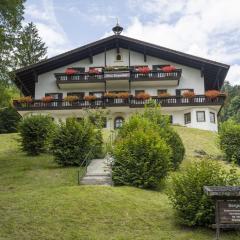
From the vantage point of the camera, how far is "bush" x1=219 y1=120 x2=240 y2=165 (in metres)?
30.3

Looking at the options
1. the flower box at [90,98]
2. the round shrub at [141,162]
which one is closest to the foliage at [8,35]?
the round shrub at [141,162]

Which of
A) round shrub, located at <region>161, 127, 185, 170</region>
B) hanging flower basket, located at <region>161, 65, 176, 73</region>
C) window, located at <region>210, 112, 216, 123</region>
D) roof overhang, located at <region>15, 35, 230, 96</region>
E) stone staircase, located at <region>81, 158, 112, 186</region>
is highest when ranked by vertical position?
roof overhang, located at <region>15, 35, 230, 96</region>

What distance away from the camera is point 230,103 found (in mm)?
90438

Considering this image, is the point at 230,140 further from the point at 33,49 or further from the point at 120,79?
the point at 33,49

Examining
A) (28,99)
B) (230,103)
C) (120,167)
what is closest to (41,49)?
(28,99)

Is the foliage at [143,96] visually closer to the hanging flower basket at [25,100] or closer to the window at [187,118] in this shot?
the window at [187,118]

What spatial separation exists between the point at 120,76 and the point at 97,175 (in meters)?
26.2

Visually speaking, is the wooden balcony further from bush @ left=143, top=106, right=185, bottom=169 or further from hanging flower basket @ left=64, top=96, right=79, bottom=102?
bush @ left=143, top=106, right=185, bottom=169

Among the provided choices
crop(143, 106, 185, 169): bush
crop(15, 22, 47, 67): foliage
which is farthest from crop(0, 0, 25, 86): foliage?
crop(15, 22, 47, 67): foliage

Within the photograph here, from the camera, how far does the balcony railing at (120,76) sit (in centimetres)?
4741

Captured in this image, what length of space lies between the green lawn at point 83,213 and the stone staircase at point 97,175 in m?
0.67

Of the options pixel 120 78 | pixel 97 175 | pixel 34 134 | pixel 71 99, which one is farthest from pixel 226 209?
pixel 120 78

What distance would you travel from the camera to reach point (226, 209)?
13750 mm

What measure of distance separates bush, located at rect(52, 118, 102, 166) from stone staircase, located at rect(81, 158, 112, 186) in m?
0.90
